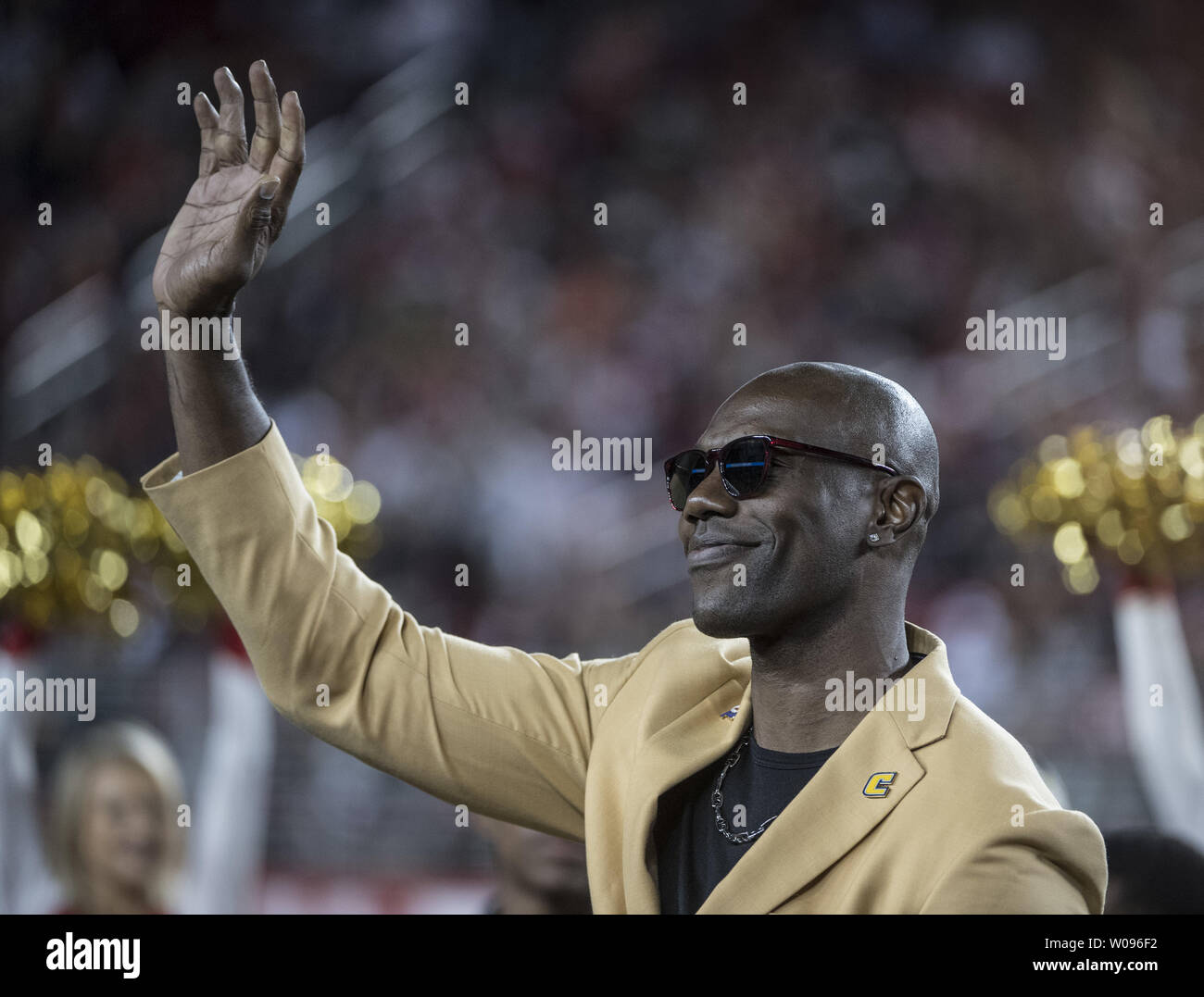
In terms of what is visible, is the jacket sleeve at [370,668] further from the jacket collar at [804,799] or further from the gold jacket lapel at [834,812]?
the gold jacket lapel at [834,812]

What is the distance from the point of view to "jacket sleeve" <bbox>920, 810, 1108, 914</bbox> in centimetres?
138

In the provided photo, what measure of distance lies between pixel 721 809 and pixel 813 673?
0.71ft

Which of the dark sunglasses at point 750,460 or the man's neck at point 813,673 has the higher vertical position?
the dark sunglasses at point 750,460

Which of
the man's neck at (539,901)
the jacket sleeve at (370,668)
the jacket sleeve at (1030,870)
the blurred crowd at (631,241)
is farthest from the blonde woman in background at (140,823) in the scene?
the jacket sleeve at (1030,870)

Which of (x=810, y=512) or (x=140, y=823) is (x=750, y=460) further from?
(x=140, y=823)

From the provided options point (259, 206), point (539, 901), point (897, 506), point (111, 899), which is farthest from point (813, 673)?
point (111, 899)

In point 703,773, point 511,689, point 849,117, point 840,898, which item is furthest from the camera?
point 849,117

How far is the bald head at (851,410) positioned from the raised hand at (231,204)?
0.64m

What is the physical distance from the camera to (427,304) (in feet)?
26.0

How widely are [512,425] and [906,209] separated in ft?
9.16

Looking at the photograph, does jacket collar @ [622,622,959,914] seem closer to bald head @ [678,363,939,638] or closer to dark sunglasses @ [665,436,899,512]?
bald head @ [678,363,939,638]

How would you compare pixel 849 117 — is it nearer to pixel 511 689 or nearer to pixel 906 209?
pixel 906 209

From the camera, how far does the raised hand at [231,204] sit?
1.65 m
